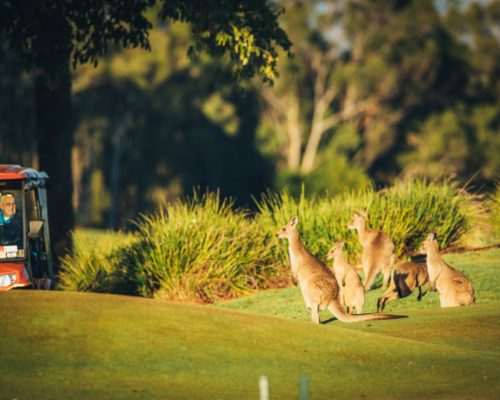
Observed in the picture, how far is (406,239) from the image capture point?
73.5 ft

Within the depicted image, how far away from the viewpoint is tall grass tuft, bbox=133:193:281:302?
20797 millimetres

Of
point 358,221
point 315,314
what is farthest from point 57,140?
point 315,314

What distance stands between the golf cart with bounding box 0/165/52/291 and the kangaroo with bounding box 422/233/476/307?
19.0 feet

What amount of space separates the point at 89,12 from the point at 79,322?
542 inches

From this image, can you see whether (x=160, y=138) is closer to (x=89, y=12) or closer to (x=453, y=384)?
(x=89, y=12)

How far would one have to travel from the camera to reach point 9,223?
17.1m

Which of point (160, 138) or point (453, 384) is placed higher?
point (160, 138)

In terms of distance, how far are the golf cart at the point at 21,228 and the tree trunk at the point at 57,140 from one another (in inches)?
288

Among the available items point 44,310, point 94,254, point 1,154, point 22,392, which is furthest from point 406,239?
point 1,154

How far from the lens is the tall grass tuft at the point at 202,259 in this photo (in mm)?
20797

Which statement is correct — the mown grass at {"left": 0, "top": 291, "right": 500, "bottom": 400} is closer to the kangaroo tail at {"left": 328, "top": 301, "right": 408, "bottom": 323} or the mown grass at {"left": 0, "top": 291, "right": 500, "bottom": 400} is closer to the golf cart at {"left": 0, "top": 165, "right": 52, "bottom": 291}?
the kangaroo tail at {"left": 328, "top": 301, "right": 408, "bottom": 323}

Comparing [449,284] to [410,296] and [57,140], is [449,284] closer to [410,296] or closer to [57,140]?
[410,296]

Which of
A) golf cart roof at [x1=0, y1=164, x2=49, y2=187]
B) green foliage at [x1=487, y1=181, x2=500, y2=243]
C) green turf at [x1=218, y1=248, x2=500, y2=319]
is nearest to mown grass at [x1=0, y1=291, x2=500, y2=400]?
golf cart roof at [x1=0, y1=164, x2=49, y2=187]

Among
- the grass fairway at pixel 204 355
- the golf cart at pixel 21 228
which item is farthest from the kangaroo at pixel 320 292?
the golf cart at pixel 21 228
